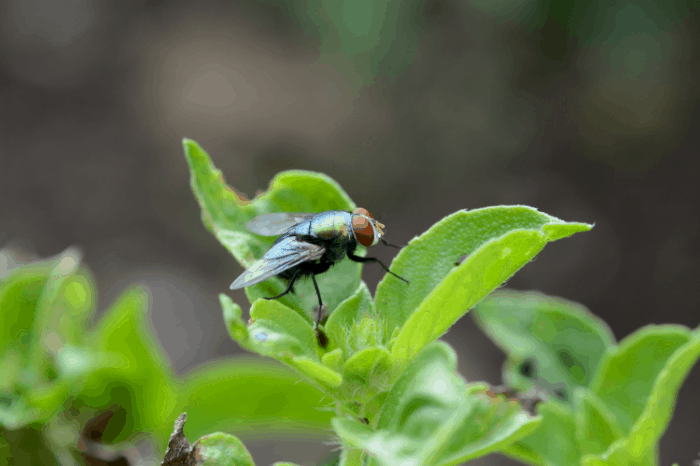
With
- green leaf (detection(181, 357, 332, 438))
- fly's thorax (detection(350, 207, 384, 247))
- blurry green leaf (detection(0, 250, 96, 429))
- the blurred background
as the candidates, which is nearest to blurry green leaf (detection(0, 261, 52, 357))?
blurry green leaf (detection(0, 250, 96, 429))

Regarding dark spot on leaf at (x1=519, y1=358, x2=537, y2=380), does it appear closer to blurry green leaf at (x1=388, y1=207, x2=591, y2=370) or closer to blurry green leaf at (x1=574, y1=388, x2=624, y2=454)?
blurry green leaf at (x1=574, y1=388, x2=624, y2=454)

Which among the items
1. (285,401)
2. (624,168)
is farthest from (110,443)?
(624,168)

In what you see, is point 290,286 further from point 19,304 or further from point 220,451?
point 19,304

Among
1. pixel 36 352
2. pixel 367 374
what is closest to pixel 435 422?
pixel 367 374

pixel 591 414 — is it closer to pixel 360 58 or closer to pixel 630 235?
pixel 630 235

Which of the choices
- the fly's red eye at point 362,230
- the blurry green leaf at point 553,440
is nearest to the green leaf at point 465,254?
the fly's red eye at point 362,230
